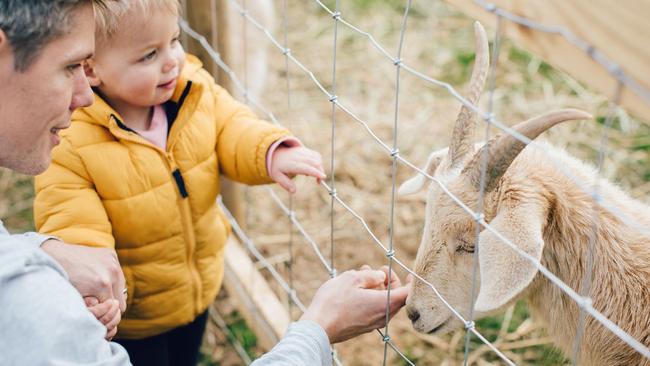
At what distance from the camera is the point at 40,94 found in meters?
1.55

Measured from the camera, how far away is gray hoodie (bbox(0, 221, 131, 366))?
1.36 metres

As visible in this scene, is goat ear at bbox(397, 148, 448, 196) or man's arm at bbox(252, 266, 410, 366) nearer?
man's arm at bbox(252, 266, 410, 366)

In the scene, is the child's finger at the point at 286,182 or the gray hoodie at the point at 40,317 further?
the child's finger at the point at 286,182

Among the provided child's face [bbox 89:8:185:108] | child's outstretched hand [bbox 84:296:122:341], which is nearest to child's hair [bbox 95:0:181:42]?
child's face [bbox 89:8:185:108]

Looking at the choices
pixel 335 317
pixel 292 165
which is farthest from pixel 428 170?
pixel 335 317

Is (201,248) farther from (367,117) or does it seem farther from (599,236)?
(367,117)

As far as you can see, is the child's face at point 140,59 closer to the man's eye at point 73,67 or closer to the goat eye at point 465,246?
the man's eye at point 73,67

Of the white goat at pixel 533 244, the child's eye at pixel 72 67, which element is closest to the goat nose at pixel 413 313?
the white goat at pixel 533 244

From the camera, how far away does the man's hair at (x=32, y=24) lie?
1442mm

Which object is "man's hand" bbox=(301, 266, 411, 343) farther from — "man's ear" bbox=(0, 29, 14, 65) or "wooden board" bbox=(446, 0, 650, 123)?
"man's ear" bbox=(0, 29, 14, 65)

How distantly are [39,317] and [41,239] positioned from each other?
2.03 feet

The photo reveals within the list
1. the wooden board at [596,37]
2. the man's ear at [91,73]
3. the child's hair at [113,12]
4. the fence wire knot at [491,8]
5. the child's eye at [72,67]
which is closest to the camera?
the wooden board at [596,37]

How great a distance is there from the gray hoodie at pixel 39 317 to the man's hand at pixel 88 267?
0.51 m

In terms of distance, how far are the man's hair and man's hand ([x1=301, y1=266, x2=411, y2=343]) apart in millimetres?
902
